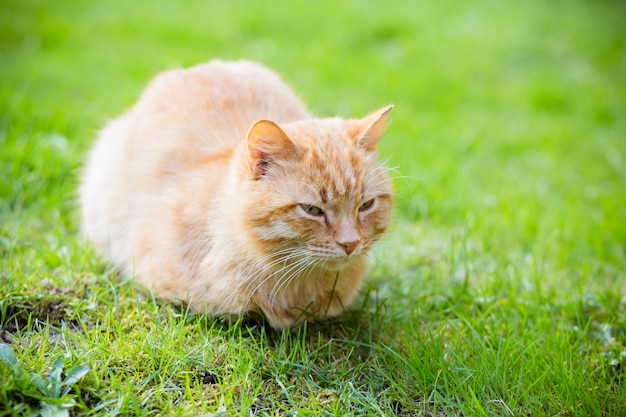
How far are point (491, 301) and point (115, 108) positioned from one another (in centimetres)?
317

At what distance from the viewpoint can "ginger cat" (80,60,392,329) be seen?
7.66 ft

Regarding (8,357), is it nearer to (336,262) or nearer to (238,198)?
(238,198)

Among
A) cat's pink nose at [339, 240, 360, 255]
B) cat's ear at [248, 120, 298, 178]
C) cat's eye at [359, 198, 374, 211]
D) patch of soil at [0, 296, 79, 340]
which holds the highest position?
cat's ear at [248, 120, 298, 178]

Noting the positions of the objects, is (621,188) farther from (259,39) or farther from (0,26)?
(0,26)

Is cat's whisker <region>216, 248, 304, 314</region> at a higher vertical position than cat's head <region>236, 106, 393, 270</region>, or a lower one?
lower

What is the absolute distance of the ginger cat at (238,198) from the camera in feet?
7.66

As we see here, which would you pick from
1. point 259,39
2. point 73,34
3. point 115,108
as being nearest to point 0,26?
point 73,34

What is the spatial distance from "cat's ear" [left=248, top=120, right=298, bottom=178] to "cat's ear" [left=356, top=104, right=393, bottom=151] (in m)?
0.31

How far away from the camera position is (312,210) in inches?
92.1

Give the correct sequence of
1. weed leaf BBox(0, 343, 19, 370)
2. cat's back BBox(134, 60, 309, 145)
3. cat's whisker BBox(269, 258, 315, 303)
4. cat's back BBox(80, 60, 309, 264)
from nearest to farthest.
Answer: weed leaf BBox(0, 343, 19, 370) → cat's whisker BBox(269, 258, 315, 303) → cat's back BBox(80, 60, 309, 264) → cat's back BBox(134, 60, 309, 145)

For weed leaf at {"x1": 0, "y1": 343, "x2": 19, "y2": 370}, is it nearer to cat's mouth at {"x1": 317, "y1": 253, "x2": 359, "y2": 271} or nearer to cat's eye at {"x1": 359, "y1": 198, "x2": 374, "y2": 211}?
cat's mouth at {"x1": 317, "y1": 253, "x2": 359, "y2": 271}

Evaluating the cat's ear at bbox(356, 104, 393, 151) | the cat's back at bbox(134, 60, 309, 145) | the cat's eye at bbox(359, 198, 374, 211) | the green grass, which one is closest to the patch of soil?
the green grass

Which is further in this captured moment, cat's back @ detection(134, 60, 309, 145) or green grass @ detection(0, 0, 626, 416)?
cat's back @ detection(134, 60, 309, 145)

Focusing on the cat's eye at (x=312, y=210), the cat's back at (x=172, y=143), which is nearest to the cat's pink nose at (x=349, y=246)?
the cat's eye at (x=312, y=210)
